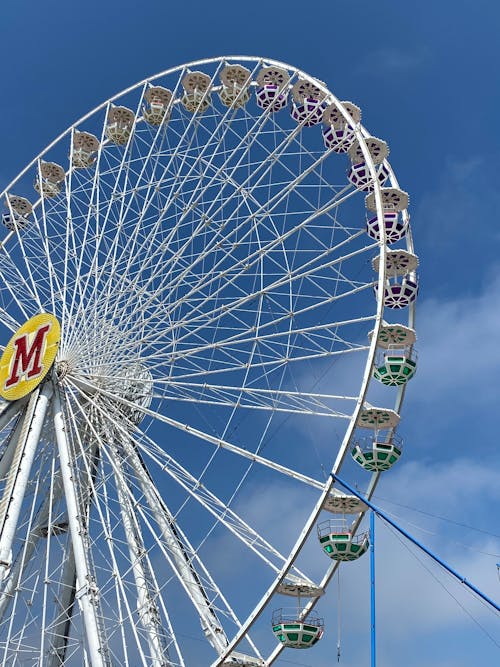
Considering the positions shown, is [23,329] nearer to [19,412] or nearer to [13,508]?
[19,412]

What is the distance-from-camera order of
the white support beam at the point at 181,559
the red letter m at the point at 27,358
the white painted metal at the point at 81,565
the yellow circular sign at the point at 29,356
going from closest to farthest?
1. the white painted metal at the point at 81,565
2. the white support beam at the point at 181,559
3. the yellow circular sign at the point at 29,356
4. the red letter m at the point at 27,358

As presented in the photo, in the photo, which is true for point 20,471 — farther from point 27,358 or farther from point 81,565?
point 27,358

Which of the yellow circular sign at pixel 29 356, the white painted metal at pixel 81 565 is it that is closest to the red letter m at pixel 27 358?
the yellow circular sign at pixel 29 356

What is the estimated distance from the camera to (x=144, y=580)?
58.6 feet

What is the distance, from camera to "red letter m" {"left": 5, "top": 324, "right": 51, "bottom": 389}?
834 inches

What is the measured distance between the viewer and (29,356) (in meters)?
21.7

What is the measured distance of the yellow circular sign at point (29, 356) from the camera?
20891 mm

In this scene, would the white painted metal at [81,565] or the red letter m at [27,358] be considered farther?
the red letter m at [27,358]

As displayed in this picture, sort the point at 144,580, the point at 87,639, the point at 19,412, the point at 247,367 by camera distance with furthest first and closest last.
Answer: the point at 19,412 → the point at 247,367 → the point at 144,580 → the point at 87,639

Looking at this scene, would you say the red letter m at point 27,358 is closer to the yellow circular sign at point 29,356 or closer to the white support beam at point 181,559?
the yellow circular sign at point 29,356

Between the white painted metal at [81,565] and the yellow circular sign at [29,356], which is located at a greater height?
the yellow circular sign at [29,356]

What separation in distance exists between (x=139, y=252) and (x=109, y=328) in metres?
2.47

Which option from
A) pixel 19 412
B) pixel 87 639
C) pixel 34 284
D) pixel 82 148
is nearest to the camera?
pixel 87 639

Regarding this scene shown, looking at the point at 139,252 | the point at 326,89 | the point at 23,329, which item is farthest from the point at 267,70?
the point at 23,329
